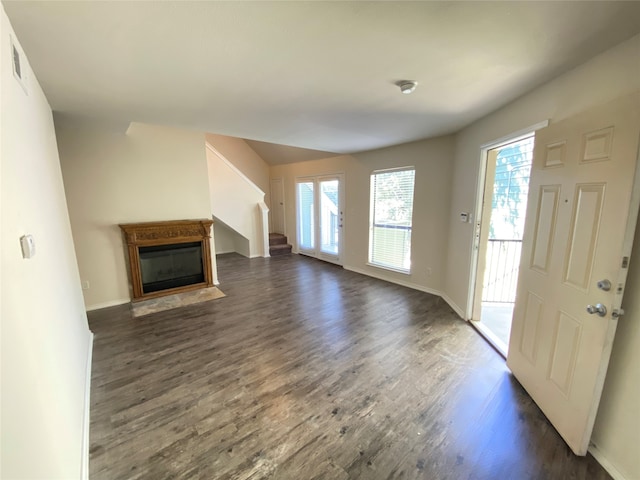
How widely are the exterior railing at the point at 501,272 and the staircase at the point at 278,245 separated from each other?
446cm

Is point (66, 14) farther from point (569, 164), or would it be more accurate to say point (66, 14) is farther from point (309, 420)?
point (569, 164)

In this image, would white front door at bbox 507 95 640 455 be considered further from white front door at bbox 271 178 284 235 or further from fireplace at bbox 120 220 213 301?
white front door at bbox 271 178 284 235

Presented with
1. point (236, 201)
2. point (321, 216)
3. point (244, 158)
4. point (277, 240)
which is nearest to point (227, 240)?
point (277, 240)

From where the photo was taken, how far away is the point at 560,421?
5.57 feet

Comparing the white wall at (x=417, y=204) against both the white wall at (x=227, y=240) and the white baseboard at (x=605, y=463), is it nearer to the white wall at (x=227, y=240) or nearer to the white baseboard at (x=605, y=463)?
the white baseboard at (x=605, y=463)

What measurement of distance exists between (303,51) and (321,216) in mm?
4628

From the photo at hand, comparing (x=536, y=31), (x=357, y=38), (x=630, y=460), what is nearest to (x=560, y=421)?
(x=630, y=460)

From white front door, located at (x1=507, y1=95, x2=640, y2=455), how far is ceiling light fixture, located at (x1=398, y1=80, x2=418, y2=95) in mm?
956

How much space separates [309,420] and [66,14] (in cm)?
250

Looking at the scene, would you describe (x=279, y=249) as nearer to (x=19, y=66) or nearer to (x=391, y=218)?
(x=391, y=218)

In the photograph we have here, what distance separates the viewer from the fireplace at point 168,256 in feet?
12.3

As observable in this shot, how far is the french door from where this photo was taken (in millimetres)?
5586

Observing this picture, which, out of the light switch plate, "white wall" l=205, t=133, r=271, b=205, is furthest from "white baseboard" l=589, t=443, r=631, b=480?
"white wall" l=205, t=133, r=271, b=205

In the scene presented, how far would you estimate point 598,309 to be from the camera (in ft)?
4.74
